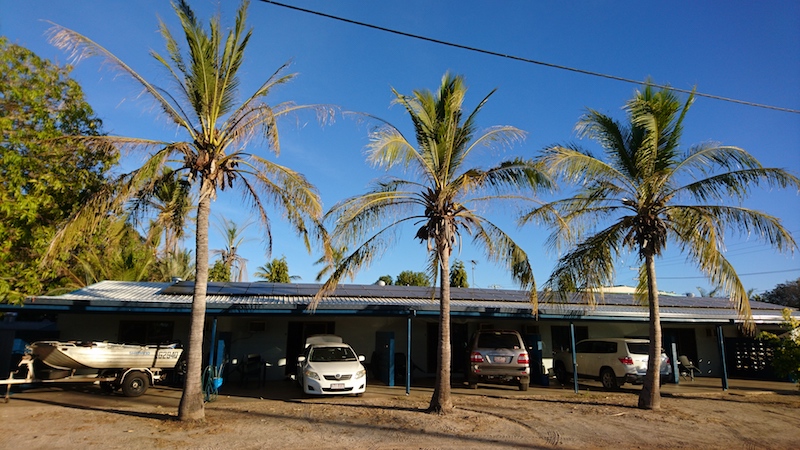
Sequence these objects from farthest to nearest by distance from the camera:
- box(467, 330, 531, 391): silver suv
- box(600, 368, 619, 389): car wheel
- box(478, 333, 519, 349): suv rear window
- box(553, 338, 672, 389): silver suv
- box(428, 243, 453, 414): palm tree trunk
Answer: box(600, 368, 619, 389): car wheel < box(553, 338, 672, 389): silver suv < box(478, 333, 519, 349): suv rear window < box(467, 330, 531, 391): silver suv < box(428, 243, 453, 414): palm tree trunk

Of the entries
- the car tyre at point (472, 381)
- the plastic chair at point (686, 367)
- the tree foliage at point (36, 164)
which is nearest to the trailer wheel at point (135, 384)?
the tree foliage at point (36, 164)

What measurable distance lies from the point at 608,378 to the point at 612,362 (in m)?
→ 0.64

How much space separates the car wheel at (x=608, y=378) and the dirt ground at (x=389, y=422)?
1447mm

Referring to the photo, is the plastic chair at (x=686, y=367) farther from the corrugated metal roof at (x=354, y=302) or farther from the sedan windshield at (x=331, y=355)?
the sedan windshield at (x=331, y=355)

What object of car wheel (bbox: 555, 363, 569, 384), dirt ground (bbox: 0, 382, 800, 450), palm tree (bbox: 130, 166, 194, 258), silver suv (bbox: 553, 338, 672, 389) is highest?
palm tree (bbox: 130, 166, 194, 258)

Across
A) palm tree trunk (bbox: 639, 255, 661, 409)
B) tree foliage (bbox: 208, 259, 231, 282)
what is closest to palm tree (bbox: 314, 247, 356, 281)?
palm tree trunk (bbox: 639, 255, 661, 409)

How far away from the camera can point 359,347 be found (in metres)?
17.6

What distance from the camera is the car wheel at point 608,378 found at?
15.1 meters

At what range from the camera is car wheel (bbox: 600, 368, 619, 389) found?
15.1 m

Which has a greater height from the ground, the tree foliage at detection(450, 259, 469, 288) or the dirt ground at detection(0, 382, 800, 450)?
the tree foliage at detection(450, 259, 469, 288)

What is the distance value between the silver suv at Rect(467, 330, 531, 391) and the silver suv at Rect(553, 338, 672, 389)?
303 centimetres

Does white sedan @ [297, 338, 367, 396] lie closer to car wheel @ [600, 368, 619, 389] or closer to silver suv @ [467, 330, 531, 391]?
silver suv @ [467, 330, 531, 391]

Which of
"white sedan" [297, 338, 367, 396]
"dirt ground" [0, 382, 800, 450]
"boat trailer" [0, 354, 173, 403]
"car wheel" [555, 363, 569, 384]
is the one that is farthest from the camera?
"car wheel" [555, 363, 569, 384]

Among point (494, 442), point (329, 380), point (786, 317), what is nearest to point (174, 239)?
point (329, 380)
